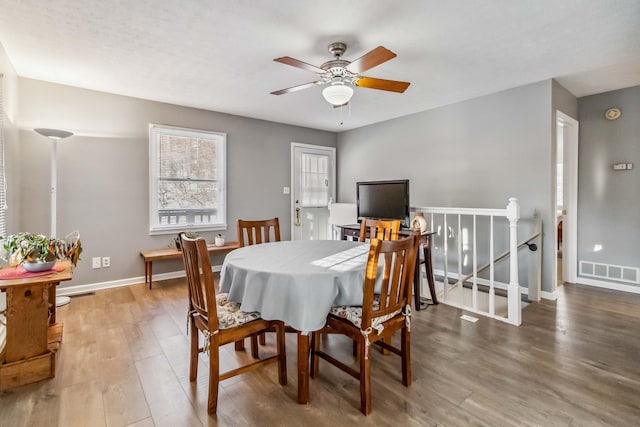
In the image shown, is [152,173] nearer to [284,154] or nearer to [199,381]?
[284,154]

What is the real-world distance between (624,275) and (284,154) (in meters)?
5.01

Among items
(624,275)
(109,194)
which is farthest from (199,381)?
(624,275)

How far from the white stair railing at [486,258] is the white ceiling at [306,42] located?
143 cm

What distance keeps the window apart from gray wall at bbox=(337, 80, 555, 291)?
8.58 feet

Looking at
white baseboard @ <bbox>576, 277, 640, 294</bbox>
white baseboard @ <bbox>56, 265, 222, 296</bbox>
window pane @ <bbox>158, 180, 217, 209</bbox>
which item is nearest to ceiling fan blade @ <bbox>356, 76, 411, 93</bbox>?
white baseboard @ <bbox>56, 265, 222, 296</bbox>

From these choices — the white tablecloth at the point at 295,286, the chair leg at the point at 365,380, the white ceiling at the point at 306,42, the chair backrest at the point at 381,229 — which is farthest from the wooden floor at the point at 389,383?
the white ceiling at the point at 306,42

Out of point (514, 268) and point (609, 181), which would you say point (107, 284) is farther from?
point (609, 181)

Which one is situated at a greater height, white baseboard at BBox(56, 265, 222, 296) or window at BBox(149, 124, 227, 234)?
window at BBox(149, 124, 227, 234)

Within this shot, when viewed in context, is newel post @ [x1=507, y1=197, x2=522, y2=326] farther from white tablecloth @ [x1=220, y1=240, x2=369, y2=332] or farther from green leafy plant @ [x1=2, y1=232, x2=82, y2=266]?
green leafy plant @ [x1=2, y1=232, x2=82, y2=266]

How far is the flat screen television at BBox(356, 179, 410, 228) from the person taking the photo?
12.0 feet

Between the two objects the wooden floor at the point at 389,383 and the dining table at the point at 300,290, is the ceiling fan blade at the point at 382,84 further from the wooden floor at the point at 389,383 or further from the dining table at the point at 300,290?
the wooden floor at the point at 389,383

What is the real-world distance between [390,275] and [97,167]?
12.7ft

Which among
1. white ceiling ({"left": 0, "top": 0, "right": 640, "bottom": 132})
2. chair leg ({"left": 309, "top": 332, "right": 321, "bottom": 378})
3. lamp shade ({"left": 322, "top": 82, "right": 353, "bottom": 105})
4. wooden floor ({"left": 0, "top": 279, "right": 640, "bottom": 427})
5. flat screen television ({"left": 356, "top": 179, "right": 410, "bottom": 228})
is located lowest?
wooden floor ({"left": 0, "top": 279, "right": 640, "bottom": 427})

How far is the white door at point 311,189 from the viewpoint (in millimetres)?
5605
